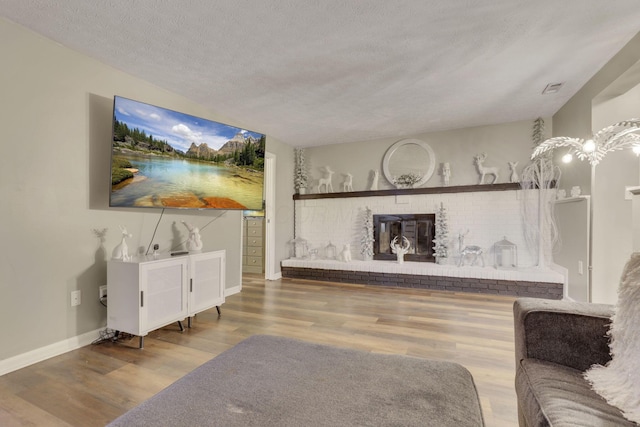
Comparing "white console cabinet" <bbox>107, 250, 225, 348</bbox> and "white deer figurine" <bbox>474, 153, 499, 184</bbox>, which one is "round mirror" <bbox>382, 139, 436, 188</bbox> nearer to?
"white deer figurine" <bbox>474, 153, 499, 184</bbox>

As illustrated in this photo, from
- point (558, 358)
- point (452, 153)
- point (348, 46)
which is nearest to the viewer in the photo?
point (558, 358)

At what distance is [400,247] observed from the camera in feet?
14.7

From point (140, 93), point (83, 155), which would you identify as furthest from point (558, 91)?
point (83, 155)

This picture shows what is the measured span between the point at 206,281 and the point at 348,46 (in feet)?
7.71

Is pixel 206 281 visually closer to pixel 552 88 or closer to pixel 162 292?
pixel 162 292

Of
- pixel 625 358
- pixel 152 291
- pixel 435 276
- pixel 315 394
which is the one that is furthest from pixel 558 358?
pixel 435 276

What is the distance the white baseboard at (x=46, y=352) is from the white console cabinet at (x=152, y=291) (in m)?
0.20

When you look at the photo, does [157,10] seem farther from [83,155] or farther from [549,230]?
[549,230]

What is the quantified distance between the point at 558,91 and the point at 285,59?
9.09 feet

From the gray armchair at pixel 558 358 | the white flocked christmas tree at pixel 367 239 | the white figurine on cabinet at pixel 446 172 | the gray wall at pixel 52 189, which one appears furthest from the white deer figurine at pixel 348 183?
the gray armchair at pixel 558 358

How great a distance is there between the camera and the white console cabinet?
7.24 ft

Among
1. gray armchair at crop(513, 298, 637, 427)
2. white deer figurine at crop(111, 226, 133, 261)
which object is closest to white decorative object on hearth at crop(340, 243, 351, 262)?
white deer figurine at crop(111, 226, 133, 261)

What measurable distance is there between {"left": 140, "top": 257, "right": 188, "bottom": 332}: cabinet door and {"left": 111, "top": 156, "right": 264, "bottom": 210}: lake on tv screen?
1.77ft

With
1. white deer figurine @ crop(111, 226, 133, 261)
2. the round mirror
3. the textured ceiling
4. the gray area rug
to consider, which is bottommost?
the gray area rug
